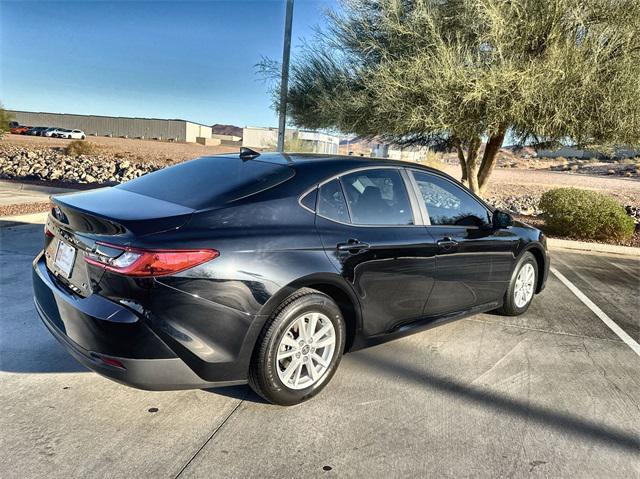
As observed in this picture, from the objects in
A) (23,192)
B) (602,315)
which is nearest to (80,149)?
(23,192)

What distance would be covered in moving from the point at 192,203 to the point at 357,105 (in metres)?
7.70

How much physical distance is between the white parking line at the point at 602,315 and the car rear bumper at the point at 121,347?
13.1 ft

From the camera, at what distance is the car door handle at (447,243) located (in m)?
3.90

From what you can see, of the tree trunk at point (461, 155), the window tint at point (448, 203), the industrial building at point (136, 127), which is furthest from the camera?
the industrial building at point (136, 127)

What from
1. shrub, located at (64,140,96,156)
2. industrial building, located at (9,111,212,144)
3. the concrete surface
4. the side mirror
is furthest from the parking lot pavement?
industrial building, located at (9,111,212,144)

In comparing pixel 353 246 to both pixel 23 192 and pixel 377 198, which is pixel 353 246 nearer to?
pixel 377 198

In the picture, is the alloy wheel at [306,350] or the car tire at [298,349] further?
the alloy wheel at [306,350]

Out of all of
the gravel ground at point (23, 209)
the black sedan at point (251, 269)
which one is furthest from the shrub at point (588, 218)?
the gravel ground at point (23, 209)

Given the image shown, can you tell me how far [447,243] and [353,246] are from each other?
1.06m

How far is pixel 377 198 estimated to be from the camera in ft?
12.1

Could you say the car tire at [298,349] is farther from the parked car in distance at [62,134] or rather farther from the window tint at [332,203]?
the parked car in distance at [62,134]

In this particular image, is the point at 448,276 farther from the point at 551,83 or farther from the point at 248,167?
the point at 551,83

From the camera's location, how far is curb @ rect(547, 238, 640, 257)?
31.3ft

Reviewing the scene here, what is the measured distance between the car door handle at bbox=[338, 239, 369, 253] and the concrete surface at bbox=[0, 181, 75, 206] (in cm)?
879
